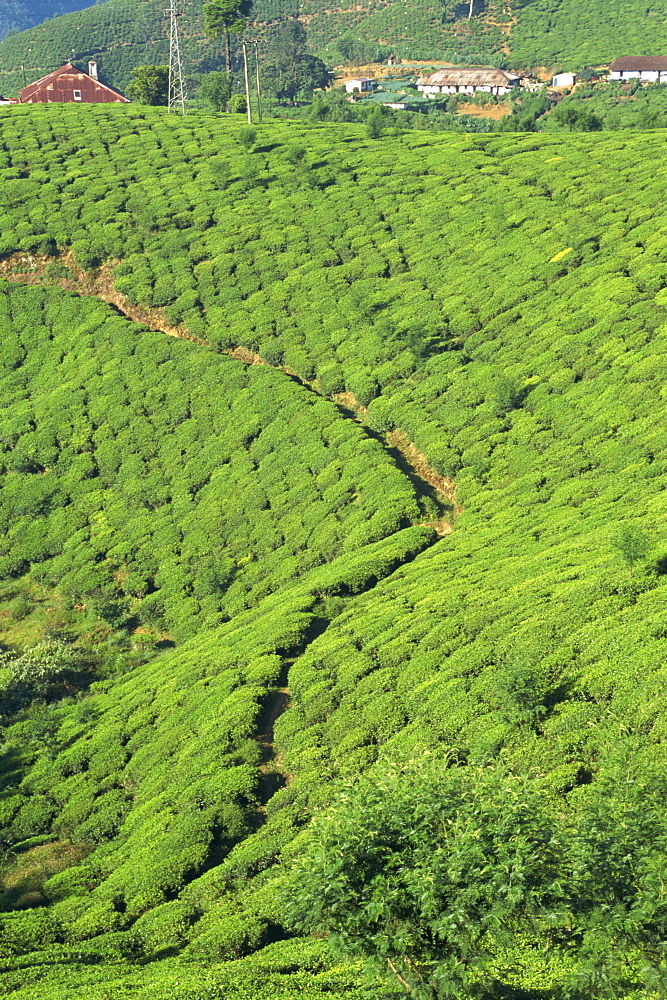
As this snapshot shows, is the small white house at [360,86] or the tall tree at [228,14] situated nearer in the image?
the tall tree at [228,14]

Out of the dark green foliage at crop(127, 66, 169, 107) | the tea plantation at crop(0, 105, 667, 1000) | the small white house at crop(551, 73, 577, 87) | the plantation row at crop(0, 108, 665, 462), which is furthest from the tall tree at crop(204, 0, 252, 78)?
the small white house at crop(551, 73, 577, 87)

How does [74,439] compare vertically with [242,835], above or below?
above

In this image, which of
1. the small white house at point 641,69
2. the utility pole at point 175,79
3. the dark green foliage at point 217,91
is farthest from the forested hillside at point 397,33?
the dark green foliage at point 217,91

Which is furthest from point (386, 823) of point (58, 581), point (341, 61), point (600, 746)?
point (341, 61)

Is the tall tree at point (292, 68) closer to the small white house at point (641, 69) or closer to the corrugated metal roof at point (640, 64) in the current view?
the small white house at point (641, 69)

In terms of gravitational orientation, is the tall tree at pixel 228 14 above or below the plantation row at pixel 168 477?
above

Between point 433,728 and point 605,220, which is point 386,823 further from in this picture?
point 605,220
